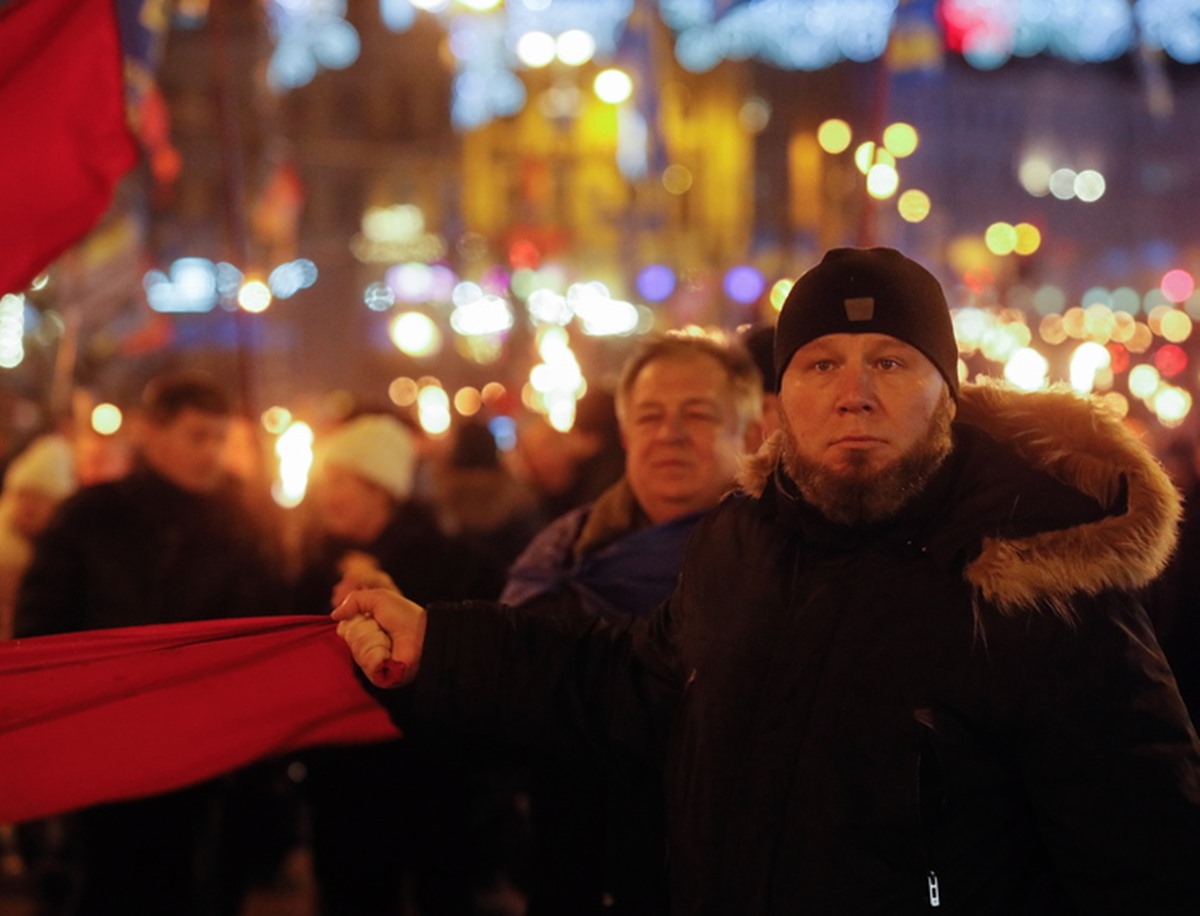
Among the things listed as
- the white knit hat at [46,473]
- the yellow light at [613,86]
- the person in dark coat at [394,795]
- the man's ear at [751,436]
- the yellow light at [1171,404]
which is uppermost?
the yellow light at [613,86]

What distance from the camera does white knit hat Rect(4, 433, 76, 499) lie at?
8664 mm

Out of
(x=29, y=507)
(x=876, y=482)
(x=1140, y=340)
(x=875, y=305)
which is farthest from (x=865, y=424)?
(x=1140, y=340)

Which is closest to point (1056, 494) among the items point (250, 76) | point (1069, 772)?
point (1069, 772)

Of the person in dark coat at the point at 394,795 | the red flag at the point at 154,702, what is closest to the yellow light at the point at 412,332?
the person in dark coat at the point at 394,795

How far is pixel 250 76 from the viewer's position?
53.5 metres

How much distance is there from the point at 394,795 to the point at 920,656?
10.1ft

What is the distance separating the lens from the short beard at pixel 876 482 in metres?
2.72

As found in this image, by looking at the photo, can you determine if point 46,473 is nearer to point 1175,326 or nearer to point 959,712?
point 959,712

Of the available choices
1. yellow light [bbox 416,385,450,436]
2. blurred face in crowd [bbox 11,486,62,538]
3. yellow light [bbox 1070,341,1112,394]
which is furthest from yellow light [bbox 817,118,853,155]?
blurred face in crowd [bbox 11,486,62,538]

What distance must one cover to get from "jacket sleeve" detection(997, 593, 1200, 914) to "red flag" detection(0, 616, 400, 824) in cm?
163

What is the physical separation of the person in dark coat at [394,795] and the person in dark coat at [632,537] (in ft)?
2.51

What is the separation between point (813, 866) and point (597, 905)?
5.46 feet

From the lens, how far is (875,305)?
283cm

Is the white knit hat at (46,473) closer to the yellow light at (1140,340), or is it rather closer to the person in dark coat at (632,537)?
the person in dark coat at (632,537)
